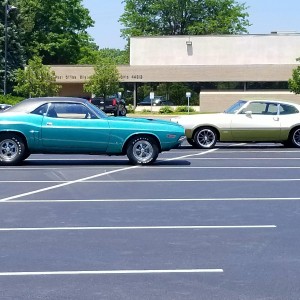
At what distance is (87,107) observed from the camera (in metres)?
16.6

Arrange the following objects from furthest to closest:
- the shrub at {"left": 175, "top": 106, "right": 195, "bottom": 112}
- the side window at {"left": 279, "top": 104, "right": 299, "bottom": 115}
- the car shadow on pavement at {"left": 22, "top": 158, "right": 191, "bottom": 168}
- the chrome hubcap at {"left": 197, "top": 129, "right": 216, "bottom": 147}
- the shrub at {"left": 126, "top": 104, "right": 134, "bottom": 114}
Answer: the shrub at {"left": 175, "top": 106, "right": 195, "bottom": 112}
the shrub at {"left": 126, "top": 104, "right": 134, "bottom": 114}
the side window at {"left": 279, "top": 104, "right": 299, "bottom": 115}
the chrome hubcap at {"left": 197, "top": 129, "right": 216, "bottom": 147}
the car shadow on pavement at {"left": 22, "top": 158, "right": 191, "bottom": 168}

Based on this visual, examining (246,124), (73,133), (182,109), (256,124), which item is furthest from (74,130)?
(182,109)

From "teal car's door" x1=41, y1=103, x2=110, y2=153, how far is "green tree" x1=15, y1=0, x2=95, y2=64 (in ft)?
174

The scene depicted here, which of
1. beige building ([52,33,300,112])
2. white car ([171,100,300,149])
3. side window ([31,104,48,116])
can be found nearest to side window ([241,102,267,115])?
white car ([171,100,300,149])

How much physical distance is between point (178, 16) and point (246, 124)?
6532 cm

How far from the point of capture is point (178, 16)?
280 ft

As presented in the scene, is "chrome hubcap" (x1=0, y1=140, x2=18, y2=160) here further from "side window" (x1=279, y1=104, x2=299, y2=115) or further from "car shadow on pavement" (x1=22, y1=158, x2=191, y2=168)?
"side window" (x1=279, y1=104, x2=299, y2=115)

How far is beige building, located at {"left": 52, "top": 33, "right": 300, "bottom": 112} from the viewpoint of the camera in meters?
62.0

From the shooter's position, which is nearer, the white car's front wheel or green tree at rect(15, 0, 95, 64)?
the white car's front wheel
